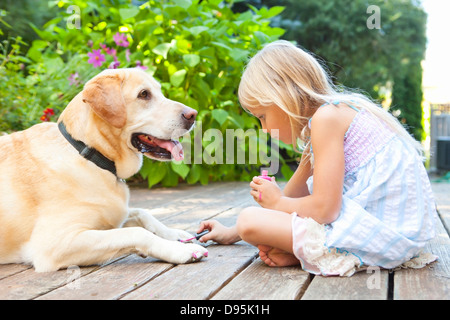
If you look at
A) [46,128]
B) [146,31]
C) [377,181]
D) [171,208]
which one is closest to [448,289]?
[377,181]

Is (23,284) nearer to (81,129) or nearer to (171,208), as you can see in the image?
(81,129)

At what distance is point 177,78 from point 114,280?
3.16 metres

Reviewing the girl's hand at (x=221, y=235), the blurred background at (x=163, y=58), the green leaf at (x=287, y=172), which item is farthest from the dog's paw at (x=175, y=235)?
the green leaf at (x=287, y=172)

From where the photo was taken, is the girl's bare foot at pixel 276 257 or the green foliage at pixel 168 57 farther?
the green foliage at pixel 168 57

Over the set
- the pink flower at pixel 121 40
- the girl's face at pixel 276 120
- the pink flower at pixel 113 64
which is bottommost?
the girl's face at pixel 276 120

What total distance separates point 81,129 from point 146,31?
2.79 m

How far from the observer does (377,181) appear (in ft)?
6.45

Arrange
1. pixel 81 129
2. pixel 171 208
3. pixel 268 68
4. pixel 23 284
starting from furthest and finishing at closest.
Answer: pixel 171 208
pixel 81 129
pixel 268 68
pixel 23 284

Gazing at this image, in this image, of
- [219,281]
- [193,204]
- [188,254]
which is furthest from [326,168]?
[193,204]

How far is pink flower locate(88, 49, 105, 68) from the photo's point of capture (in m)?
4.72

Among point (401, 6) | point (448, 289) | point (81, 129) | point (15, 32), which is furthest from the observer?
point (401, 6)

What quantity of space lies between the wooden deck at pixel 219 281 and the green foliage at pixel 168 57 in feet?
8.88

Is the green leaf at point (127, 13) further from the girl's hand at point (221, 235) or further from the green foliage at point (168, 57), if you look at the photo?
the girl's hand at point (221, 235)

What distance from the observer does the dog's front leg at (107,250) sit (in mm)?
2121
